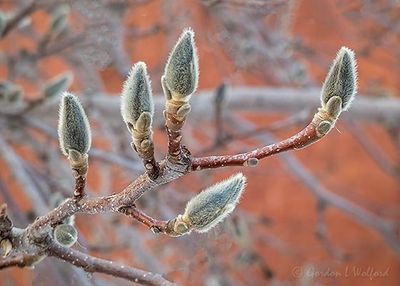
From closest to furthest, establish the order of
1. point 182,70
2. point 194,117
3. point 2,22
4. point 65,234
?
point 182,70 < point 65,234 < point 2,22 < point 194,117

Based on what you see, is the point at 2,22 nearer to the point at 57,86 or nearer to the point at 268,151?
the point at 57,86

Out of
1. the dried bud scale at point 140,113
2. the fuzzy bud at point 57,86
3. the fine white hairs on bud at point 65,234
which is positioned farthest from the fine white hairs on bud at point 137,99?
the fuzzy bud at point 57,86

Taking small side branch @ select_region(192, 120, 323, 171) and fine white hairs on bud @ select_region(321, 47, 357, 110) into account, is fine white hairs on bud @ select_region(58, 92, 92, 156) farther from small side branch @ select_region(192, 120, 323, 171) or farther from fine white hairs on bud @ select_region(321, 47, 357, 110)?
fine white hairs on bud @ select_region(321, 47, 357, 110)

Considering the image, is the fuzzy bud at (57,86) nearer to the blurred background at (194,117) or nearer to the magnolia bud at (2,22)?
the blurred background at (194,117)

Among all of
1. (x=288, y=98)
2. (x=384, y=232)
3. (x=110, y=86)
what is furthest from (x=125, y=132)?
(x=110, y=86)

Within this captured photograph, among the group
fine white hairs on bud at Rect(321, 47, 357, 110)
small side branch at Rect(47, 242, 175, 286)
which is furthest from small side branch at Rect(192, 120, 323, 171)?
small side branch at Rect(47, 242, 175, 286)

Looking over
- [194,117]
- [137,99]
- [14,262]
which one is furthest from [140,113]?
[194,117]
